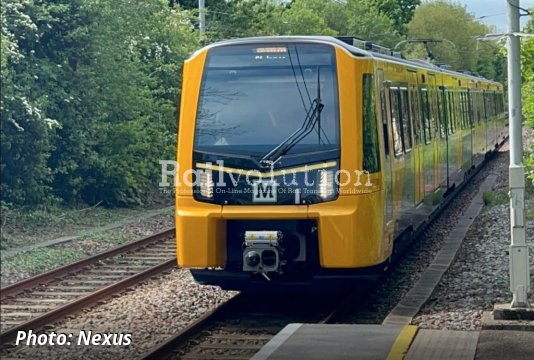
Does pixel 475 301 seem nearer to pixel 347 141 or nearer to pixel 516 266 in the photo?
pixel 516 266

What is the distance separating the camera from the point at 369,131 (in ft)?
36.6

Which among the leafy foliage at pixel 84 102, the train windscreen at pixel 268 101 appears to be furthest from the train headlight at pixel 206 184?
the leafy foliage at pixel 84 102

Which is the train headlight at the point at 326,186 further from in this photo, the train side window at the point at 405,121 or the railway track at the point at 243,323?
the train side window at the point at 405,121

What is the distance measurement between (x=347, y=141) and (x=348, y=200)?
61 centimetres

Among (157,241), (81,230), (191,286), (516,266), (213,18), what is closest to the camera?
(516,266)

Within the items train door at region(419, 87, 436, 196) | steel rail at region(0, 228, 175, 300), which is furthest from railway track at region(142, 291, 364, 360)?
train door at region(419, 87, 436, 196)

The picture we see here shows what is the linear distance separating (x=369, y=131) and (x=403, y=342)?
2.69m

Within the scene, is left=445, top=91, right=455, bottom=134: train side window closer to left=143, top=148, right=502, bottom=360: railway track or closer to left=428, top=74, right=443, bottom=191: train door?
left=428, top=74, right=443, bottom=191: train door

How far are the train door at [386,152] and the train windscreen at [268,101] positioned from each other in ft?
2.67

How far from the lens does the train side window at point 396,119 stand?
41.3 ft

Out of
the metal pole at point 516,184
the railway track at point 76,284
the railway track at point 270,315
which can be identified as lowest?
the railway track at point 270,315

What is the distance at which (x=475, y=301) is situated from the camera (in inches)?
453

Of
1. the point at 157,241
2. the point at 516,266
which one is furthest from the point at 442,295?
the point at 157,241

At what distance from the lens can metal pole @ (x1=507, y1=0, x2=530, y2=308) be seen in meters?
10.2
